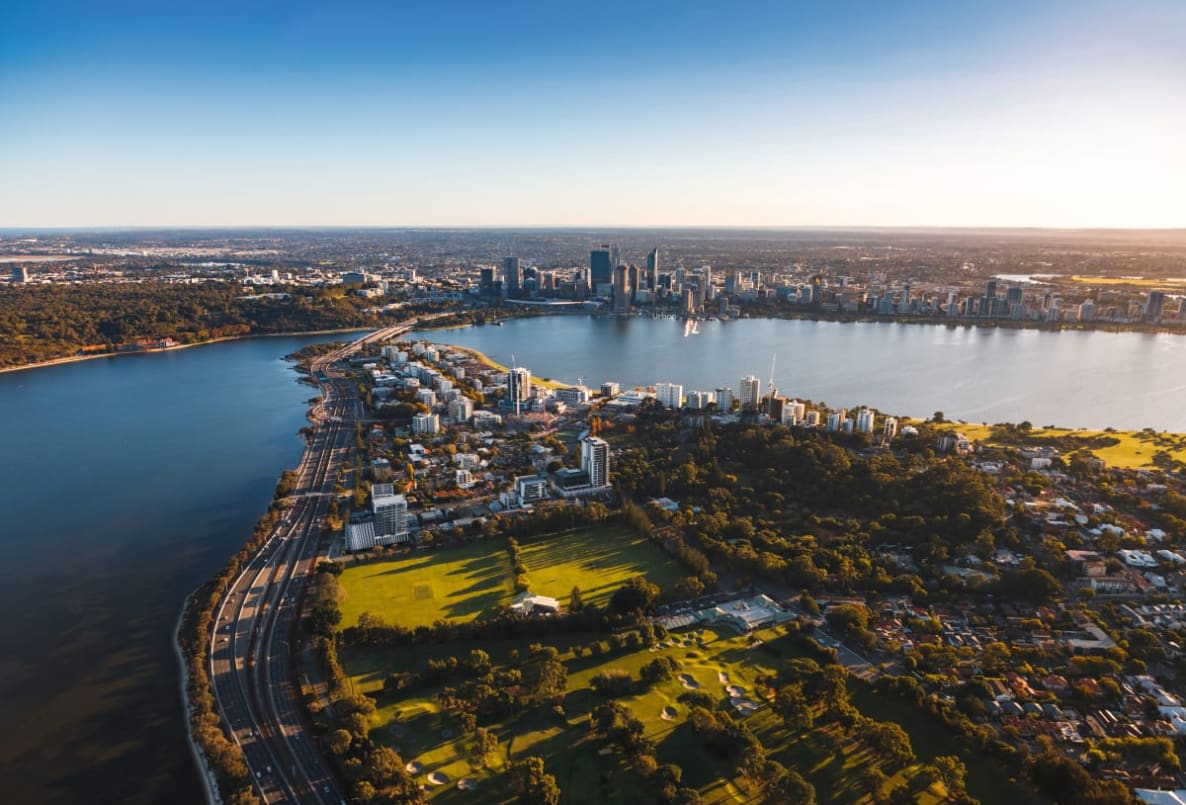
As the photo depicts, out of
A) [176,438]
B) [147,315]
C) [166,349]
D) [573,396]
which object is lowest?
[176,438]

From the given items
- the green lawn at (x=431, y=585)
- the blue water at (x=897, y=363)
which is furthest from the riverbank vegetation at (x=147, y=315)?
the green lawn at (x=431, y=585)

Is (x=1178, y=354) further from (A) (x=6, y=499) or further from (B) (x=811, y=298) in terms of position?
(A) (x=6, y=499)

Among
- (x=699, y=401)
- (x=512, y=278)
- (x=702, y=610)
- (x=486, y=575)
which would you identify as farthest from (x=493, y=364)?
(x=512, y=278)

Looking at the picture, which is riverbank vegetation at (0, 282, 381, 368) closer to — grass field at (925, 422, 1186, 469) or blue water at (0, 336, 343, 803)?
blue water at (0, 336, 343, 803)

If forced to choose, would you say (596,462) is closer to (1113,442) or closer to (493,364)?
(1113,442)

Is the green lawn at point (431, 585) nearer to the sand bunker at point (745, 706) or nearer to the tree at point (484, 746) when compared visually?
the tree at point (484, 746)
